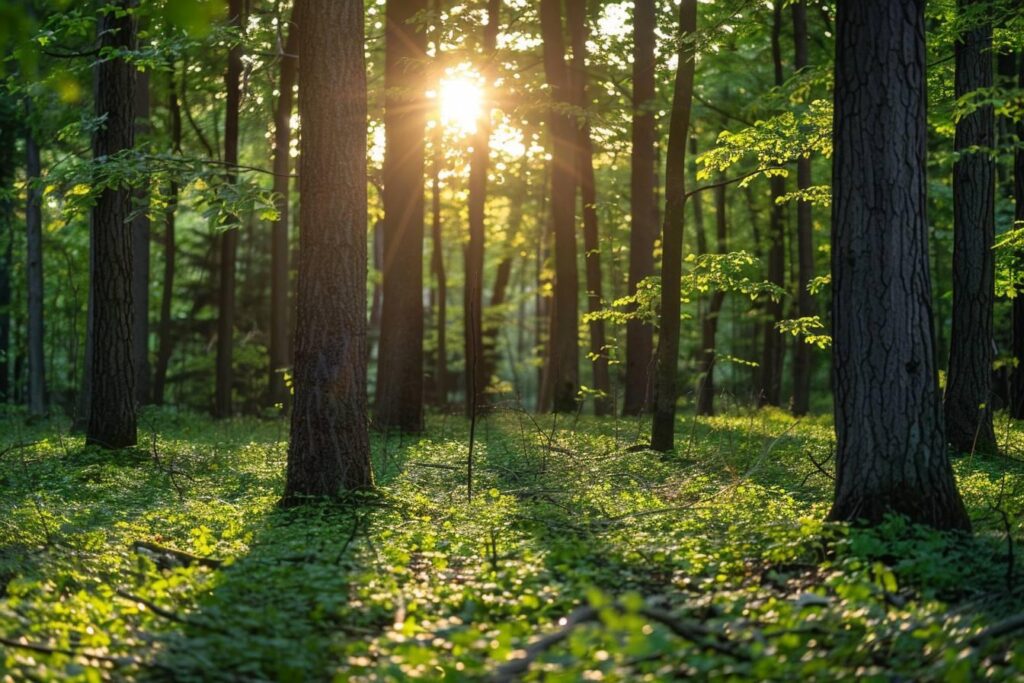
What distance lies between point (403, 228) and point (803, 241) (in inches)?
369

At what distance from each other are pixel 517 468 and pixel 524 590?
17.5ft

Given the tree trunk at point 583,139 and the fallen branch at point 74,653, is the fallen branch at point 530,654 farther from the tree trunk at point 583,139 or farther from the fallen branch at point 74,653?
the tree trunk at point 583,139

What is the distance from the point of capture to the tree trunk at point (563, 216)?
18.1 meters

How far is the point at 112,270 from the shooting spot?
512 inches

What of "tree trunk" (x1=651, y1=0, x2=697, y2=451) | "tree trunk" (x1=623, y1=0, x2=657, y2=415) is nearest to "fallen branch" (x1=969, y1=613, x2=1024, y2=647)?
"tree trunk" (x1=651, y1=0, x2=697, y2=451)

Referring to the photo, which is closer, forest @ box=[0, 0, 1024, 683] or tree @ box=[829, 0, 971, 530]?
forest @ box=[0, 0, 1024, 683]

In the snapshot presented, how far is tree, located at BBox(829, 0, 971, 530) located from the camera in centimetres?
656

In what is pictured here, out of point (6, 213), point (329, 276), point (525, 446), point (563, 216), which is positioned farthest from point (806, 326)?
point (6, 213)

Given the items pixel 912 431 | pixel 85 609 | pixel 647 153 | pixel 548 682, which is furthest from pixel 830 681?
pixel 647 153

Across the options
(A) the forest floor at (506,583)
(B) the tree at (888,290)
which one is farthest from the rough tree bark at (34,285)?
(B) the tree at (888,290)

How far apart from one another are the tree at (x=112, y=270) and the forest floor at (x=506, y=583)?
2642mm

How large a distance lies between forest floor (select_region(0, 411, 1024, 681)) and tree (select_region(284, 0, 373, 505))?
0.51 meters

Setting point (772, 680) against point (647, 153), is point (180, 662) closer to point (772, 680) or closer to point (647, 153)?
point (772, 680)

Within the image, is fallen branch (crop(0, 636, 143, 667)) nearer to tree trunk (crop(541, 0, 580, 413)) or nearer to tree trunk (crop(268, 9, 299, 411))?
tree trunk (crop(541, 0, 580, 413))
